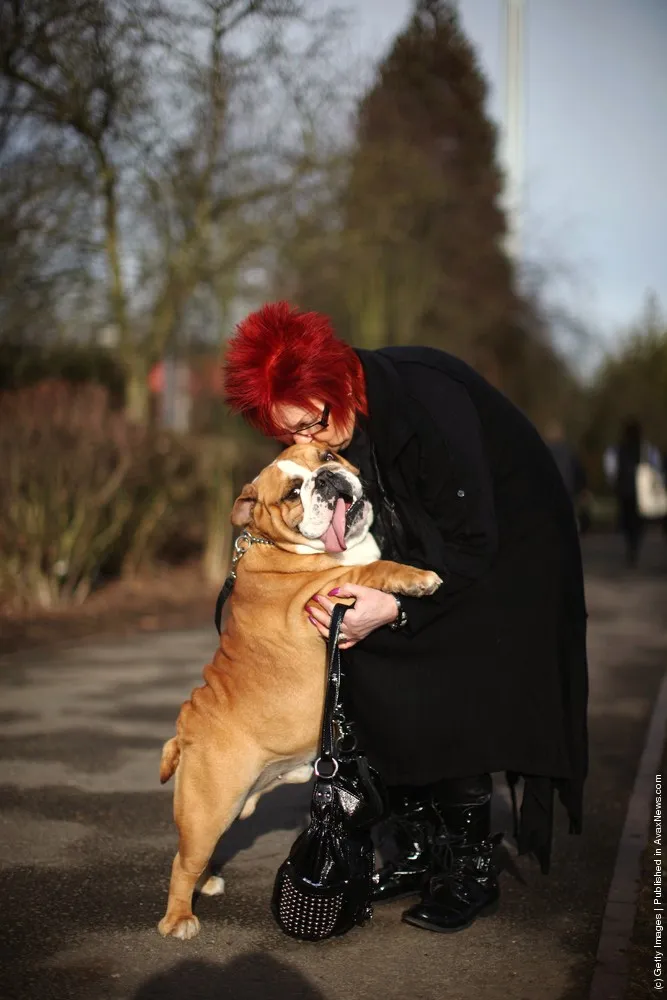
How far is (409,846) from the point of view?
4160 mm

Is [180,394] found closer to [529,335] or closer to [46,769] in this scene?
[46,769]

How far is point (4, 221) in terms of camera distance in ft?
37.9

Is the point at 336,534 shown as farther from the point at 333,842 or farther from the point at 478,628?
the point at 333,842

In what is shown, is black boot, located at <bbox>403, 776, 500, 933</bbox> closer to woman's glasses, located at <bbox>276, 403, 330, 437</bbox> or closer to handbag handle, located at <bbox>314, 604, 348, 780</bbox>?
handbag handle, located at <bbox>314, 604, 348, 780</bbox>

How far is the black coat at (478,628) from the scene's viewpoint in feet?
11.8

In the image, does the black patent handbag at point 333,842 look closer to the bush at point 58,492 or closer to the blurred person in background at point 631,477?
the bush at point 58,492

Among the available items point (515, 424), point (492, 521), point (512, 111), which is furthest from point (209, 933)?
point (512, 111)

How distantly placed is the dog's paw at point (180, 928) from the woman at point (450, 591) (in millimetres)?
760

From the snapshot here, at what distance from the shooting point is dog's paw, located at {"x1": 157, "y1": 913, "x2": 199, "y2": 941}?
3684mm

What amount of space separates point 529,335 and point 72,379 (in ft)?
75.2

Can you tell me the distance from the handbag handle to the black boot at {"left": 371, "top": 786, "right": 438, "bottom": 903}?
619 millimetres

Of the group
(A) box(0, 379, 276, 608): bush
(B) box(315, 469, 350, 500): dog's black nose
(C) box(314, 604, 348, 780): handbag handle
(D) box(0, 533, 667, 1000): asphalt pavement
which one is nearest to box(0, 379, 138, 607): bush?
(A) box(0, 379, 276, 608): bush

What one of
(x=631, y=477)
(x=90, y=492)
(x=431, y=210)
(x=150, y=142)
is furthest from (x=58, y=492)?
Answer: (x=431, y=210)

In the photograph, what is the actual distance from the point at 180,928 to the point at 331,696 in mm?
942
